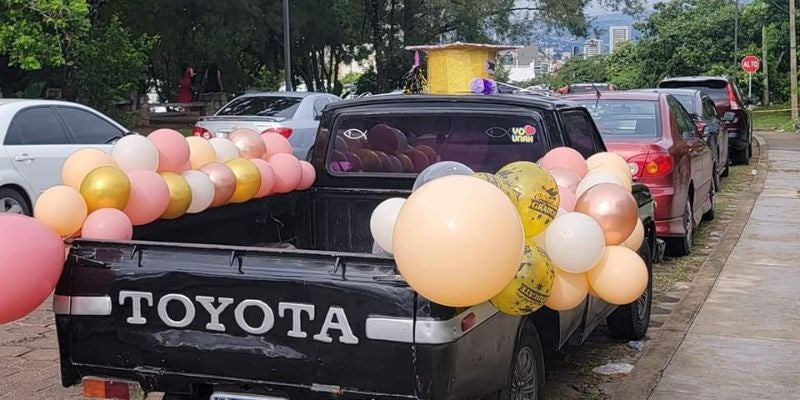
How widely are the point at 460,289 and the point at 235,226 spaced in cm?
244

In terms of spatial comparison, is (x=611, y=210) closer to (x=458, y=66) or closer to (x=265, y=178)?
(x=265, y=178)

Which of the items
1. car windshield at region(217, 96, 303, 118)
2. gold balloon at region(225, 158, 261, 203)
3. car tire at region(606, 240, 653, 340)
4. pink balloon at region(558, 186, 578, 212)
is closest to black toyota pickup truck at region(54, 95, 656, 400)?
pink balloon at region(558, 186, 578, 212)

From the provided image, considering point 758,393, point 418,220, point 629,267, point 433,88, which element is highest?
point 433,88

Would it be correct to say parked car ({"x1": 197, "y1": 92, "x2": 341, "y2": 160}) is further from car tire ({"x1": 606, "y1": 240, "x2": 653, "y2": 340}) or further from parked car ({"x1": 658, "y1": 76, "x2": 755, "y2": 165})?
car tire ({"x1": 606, "y1": 240, "x2": 653, "y2": 340})

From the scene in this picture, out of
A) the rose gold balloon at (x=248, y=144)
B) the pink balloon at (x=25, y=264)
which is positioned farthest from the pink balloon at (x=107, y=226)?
the rose gold balloon at (x=248, y=144)

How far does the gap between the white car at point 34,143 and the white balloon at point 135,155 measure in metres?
5.36

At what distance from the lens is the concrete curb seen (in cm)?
554

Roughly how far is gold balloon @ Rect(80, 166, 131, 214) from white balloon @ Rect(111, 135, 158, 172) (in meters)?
0.40

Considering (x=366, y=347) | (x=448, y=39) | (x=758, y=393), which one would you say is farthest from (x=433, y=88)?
(x=448, y=39)

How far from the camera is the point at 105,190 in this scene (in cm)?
432

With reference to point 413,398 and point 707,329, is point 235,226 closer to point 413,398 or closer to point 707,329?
point 413,398

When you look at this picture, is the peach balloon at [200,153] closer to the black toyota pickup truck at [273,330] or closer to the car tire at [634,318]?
the black toyota pickup truck at [273,330]

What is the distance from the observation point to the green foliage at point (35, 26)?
15047 mm

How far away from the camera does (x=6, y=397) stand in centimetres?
523
